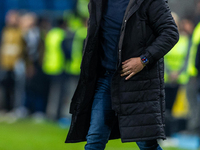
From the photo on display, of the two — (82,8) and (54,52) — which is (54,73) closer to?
(54,52)

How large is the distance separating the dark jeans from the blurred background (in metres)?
3.23

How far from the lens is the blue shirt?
12.8 feet

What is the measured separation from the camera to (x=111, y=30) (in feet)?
12.8

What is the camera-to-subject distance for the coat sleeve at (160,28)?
3787mm

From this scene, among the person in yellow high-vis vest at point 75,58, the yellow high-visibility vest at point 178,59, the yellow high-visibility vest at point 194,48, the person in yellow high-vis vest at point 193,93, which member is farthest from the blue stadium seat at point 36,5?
the yellow high-visibility vest at point 194,48

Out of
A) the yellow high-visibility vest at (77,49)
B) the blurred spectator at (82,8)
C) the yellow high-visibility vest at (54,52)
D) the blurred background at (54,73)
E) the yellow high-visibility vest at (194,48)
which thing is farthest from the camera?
the blurred spectator at (82,8)

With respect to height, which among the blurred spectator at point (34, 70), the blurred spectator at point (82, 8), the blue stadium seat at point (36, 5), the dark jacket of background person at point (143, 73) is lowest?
the blurred spectator at point (34, 70)

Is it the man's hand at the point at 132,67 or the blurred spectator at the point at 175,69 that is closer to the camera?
the man's hand at the point at 132,67

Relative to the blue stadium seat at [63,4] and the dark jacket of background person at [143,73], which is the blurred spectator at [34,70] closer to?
the blue stadium seat at [63,4]

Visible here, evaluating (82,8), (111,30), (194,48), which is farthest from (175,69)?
(111,30)

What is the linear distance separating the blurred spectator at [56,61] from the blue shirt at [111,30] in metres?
6.53

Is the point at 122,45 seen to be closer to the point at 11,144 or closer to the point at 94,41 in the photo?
the point at 94,41

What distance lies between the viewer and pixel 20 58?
468 inches

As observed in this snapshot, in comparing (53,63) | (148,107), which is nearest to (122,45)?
(148,107)
